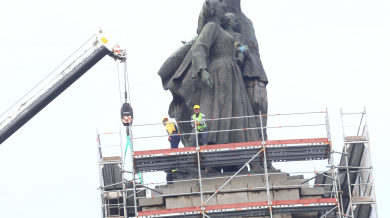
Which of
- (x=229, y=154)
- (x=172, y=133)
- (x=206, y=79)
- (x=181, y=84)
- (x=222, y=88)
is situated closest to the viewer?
(x=229, y=154)

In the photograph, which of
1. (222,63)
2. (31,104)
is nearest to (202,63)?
(222,63)

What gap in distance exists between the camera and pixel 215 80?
35.8 meters

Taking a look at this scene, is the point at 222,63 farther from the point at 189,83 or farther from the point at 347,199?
the point at 347,199

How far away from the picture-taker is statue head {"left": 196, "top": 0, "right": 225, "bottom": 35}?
36500 mm

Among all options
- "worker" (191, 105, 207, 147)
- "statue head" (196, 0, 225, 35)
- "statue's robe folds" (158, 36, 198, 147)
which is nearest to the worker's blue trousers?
"statue's robe folds" (158, 36, 198, 147)

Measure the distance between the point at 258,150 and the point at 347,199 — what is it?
13.8 feet

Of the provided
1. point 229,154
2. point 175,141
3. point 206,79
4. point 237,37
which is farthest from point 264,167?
point 237,37

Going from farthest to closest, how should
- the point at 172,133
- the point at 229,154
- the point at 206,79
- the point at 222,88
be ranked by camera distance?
1. the point at 222,88
2. the point at 172,133
3. the point at 206,79
4. the point at 229,154

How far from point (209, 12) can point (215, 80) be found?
2.51m

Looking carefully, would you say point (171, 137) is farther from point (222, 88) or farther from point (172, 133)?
point (222, 88)

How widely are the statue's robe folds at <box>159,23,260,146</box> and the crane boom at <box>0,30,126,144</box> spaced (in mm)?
8011

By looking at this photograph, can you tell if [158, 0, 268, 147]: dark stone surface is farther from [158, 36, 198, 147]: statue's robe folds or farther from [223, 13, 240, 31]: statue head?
[223, 13, 240, 31]: statue head

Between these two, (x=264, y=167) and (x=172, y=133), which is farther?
(x=172, y=133)

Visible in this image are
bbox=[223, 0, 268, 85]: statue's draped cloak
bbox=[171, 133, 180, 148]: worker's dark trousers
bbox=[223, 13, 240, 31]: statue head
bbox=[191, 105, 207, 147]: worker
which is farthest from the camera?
bbox=[223, 13, 240, 31]: statue head
